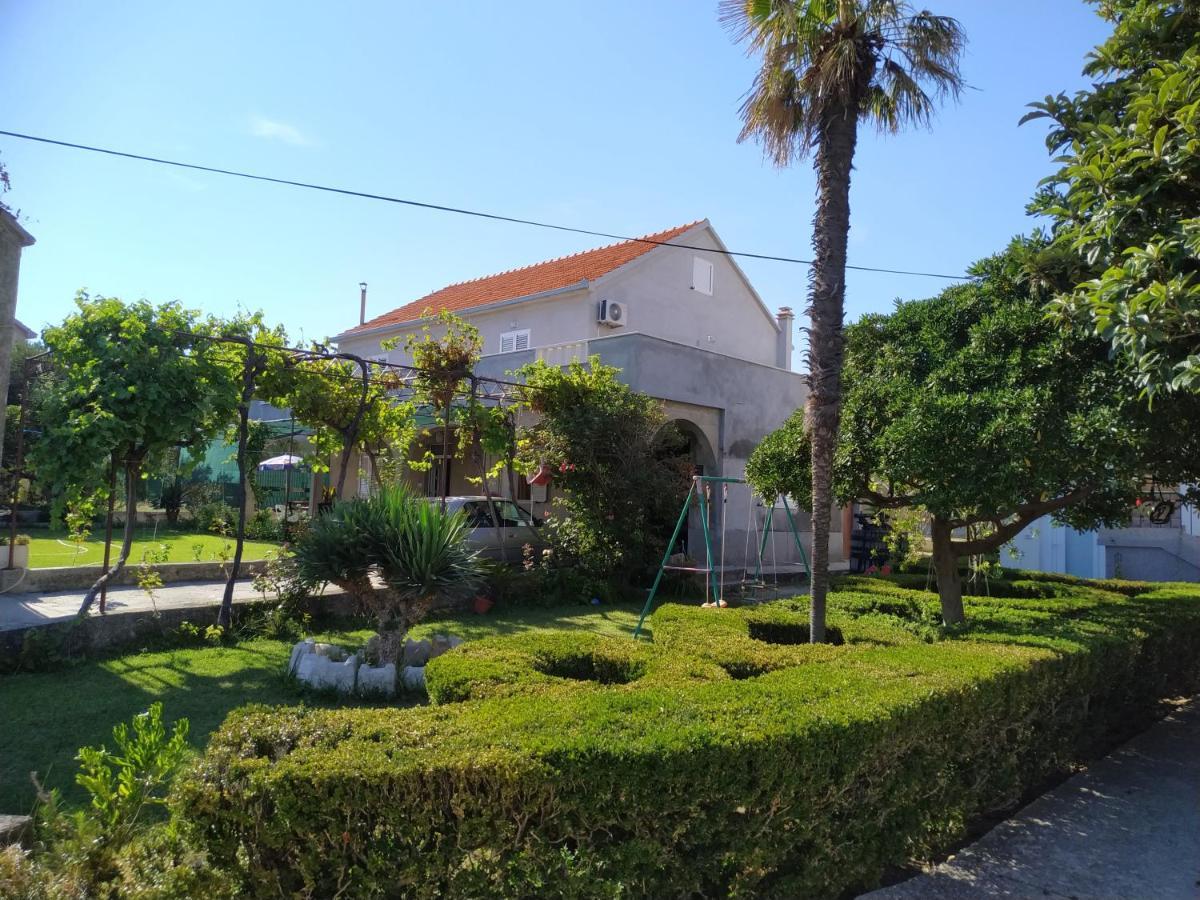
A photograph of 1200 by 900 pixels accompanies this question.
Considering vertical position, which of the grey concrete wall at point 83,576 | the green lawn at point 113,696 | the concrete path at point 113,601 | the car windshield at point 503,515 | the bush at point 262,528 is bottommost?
the green lawn at point 113,696

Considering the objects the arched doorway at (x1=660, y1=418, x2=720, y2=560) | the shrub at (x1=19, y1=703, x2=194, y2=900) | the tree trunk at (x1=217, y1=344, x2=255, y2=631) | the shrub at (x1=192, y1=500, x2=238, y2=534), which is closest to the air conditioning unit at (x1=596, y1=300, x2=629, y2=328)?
the arched doorway at (x1=660, y1=418, x2=720, y2=560)

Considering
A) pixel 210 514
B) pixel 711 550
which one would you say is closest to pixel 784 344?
pixel 711 550

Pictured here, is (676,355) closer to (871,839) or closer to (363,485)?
(363,485)

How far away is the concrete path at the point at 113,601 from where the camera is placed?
9211 millimetres

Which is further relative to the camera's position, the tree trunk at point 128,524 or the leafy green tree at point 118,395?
the tree trunk at point 128,524

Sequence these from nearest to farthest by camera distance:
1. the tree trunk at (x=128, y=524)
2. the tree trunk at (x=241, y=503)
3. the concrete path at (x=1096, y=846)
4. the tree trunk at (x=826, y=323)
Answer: the concrete path at (x=1096, y=846), the tree trunk at (x=826, y=323), the tree trunk at (x=128, y=524), the tree trunk at (x=241, y=503)

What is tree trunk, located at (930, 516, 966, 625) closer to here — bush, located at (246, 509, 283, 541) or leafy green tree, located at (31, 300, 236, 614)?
leafy green tree, located at (31, 300, 236, 614)

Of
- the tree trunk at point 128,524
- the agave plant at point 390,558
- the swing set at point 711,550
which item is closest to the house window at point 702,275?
the swing set at point 711,550

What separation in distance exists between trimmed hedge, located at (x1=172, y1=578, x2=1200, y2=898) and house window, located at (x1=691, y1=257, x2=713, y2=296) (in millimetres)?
19063

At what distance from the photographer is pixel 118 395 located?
8.41m

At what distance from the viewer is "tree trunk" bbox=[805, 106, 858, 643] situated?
23.5 ft

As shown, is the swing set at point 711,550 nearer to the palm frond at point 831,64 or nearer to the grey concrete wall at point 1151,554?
the palm frond at point 831,64

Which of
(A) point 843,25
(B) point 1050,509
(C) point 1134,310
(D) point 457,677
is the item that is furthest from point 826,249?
(D) point 457,677

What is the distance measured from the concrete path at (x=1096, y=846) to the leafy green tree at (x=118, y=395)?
26.6ft
